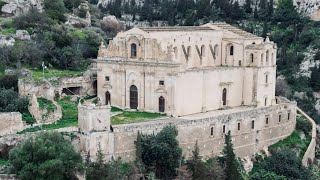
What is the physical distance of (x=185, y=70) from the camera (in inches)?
1842

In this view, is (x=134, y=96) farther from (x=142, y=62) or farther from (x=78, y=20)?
(x=78, y=20)

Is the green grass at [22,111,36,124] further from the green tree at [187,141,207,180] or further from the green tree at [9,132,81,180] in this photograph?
the green tree at [187,141,207,180]

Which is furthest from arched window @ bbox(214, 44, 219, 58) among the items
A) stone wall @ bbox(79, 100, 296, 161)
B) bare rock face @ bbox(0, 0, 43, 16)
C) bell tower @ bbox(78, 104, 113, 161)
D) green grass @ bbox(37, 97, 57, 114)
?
bare rock face @ bbox(0, 0, 43, 16)

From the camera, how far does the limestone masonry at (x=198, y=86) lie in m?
44.6

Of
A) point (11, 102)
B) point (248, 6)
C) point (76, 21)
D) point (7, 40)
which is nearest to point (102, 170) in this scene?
point (11, 102)

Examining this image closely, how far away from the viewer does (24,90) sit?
151 feet

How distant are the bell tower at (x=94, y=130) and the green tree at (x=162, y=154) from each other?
2619 millimetres

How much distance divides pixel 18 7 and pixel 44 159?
3273cm

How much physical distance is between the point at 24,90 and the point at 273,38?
48.5 m

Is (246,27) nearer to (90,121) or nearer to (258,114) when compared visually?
(258,114)

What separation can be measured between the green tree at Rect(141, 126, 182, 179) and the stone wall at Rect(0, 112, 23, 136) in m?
7.90

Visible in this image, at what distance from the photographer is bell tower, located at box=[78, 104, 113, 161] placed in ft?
125

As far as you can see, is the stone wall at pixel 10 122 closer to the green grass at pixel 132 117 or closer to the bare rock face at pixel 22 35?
the green grass at pixel 132 117

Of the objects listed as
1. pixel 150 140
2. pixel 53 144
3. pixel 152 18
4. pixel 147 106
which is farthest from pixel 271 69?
pixel 152 18
